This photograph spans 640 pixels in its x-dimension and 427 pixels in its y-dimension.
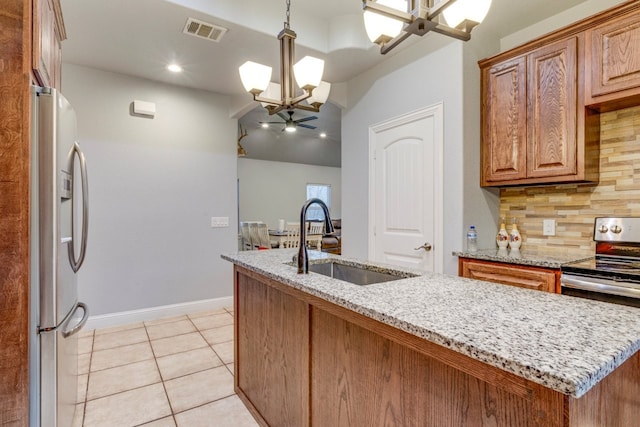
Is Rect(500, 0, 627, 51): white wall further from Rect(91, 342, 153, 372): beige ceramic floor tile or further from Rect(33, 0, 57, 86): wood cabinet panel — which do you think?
Rect(91, 342, 153, 372): beige ceramic floor tile

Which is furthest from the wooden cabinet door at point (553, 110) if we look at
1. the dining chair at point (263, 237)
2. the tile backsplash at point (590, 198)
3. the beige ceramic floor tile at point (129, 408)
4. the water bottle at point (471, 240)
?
the dining chair at point (263, 237)

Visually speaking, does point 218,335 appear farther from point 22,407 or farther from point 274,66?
point 274,66

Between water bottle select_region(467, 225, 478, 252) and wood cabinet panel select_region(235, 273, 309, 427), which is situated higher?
water bottle select_region(467, 225, 478, 252)

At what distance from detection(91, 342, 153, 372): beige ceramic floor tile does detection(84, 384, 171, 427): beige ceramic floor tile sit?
51cm

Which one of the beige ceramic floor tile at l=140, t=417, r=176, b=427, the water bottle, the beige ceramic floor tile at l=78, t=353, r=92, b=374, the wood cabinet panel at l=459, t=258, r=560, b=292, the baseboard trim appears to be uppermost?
the water bottle

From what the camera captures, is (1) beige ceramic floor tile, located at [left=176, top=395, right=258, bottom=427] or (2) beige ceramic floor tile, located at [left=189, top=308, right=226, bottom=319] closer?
(1) beige ceramic floor tile, located at [left=176, top=395, right=258, bottom=427]

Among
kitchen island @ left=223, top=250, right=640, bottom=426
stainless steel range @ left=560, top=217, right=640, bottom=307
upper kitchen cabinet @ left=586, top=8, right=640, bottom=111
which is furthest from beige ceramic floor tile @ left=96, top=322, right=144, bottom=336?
upper kitchen cabinet @ left=586, top=8, right=640, bottom=111

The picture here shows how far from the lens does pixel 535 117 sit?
2.46m

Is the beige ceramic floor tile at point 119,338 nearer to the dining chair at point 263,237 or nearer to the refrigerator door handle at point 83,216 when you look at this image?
the refrigerator door handle at point 83,216

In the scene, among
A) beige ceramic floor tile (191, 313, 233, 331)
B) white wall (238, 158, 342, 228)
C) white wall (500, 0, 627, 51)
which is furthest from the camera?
white wall (238, 158, 342, 228)

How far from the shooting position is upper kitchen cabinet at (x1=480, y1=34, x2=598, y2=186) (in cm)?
228

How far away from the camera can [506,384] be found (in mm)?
708

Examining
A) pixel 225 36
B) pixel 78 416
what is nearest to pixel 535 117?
pixel 225 36

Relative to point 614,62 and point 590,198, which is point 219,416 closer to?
point 590,198
